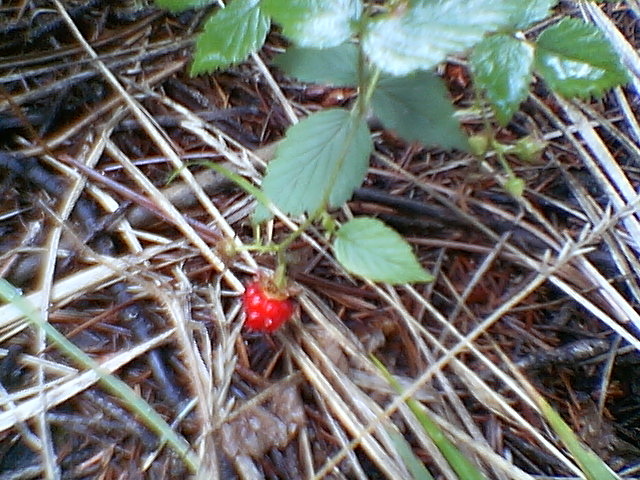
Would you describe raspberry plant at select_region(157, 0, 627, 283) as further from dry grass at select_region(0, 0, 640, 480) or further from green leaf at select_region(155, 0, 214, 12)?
dry grass at select_region(0, 0, 640, 480)

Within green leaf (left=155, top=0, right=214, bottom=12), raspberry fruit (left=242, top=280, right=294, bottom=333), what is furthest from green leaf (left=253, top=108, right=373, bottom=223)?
green leaf (left=155, top=0, right=214, bottom=12)

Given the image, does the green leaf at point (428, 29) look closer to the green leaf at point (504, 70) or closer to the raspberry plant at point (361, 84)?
the raspberry plant at point (361, 84)

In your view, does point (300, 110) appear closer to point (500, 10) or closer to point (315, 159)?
point (315, 159)

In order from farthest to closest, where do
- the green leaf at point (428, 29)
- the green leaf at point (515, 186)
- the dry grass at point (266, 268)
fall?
the green leaf at point (515, 186), the dry grass at point (266, 268), the green leaf at point (428, 29)

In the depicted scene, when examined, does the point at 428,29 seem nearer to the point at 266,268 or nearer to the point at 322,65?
the point at 322,65

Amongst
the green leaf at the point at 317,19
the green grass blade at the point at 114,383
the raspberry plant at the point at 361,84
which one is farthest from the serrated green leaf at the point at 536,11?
the green grass blade at the point at 114,383

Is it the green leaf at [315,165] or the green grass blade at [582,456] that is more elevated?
the green leaf at [315,165]

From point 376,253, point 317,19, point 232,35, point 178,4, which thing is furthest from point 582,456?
point 178,4
